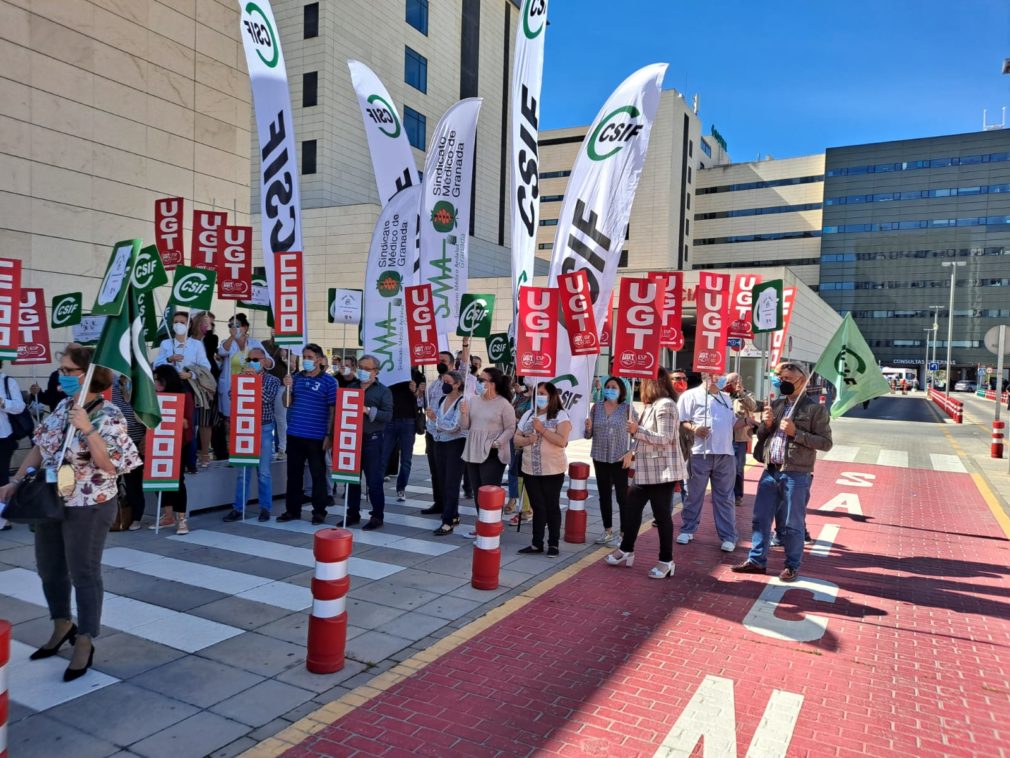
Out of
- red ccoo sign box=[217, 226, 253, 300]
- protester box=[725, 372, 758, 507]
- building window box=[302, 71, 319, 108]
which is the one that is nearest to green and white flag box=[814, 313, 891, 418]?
protester box=[725, 372, 758, 507]

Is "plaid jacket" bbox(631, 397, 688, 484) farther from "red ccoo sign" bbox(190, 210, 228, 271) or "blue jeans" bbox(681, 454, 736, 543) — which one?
"red ccoo sign" bbox(190, 210, 228, 271)

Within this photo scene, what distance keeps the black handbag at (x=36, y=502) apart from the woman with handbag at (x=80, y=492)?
0.07 ft

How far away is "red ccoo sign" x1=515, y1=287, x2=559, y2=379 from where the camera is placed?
8062 millimetres

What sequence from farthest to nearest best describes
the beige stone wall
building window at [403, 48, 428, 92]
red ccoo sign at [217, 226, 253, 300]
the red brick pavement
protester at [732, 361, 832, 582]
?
building window at [403, 48, 428, 92] < red ccoo sign at [217, 226, 253, 300] < the beige stone wall < protester at [732, 361, 832, 582] < the red brick pavement

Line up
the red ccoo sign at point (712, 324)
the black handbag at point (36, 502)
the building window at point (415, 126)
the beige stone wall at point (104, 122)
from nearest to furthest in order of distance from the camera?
the black handbag at point (36, 502), the red ccoo sign at point (712, 324), the beige stone wall at point (104, 122), the building window at point (415, 126)

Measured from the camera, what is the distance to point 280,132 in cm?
972

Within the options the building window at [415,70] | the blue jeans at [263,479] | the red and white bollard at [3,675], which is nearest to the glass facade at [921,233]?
the building window at [415,70]

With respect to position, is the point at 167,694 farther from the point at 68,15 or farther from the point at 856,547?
the point at 68,15

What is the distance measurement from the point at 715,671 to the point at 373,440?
16.8 ft

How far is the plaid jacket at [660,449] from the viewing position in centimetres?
666

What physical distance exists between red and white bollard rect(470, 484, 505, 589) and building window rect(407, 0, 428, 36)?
36735 millimetres

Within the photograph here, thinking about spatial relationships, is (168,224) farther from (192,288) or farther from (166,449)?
(166,449)

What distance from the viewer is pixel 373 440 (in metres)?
8.64

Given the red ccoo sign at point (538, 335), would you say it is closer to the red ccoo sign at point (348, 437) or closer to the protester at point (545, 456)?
the protester at point (545, 456)
